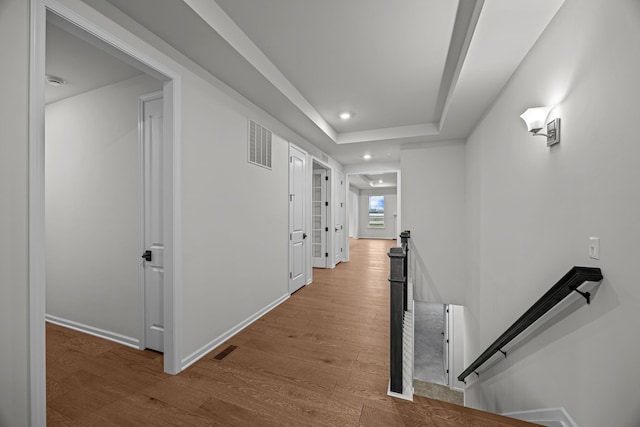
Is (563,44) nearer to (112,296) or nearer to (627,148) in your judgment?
(627,148)

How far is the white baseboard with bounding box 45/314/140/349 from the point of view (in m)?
2.48

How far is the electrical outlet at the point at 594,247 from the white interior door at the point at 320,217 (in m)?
4.84

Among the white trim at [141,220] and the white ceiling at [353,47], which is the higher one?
the white ceiling at [353,47]

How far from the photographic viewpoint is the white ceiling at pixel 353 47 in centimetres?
169

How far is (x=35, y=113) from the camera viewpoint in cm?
122

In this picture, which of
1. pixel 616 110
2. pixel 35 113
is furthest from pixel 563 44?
pixel 35 113

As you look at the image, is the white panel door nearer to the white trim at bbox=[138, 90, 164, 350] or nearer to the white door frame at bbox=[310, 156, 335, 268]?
the white door frame at bbox=[310, 156, 335, 268]

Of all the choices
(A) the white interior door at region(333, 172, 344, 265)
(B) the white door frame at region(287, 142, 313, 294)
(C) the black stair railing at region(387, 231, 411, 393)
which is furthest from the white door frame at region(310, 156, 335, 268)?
(C) the black stair railing at region(387, 231, 411, 393)

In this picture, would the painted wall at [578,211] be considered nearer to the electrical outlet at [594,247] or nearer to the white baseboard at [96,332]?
the electrical outlet at [594,247]

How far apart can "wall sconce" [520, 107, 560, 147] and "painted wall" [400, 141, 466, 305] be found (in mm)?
2950

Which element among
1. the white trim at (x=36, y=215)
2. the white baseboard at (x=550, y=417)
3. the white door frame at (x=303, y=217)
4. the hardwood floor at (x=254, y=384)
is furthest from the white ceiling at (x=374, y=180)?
the white trim at (x=36, y=215)

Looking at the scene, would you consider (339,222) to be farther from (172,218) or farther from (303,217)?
(172,218)

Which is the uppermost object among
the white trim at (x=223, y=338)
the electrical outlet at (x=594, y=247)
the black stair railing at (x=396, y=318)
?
the electrical outlet at (x=594, y=247)

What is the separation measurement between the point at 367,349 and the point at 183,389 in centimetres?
161
